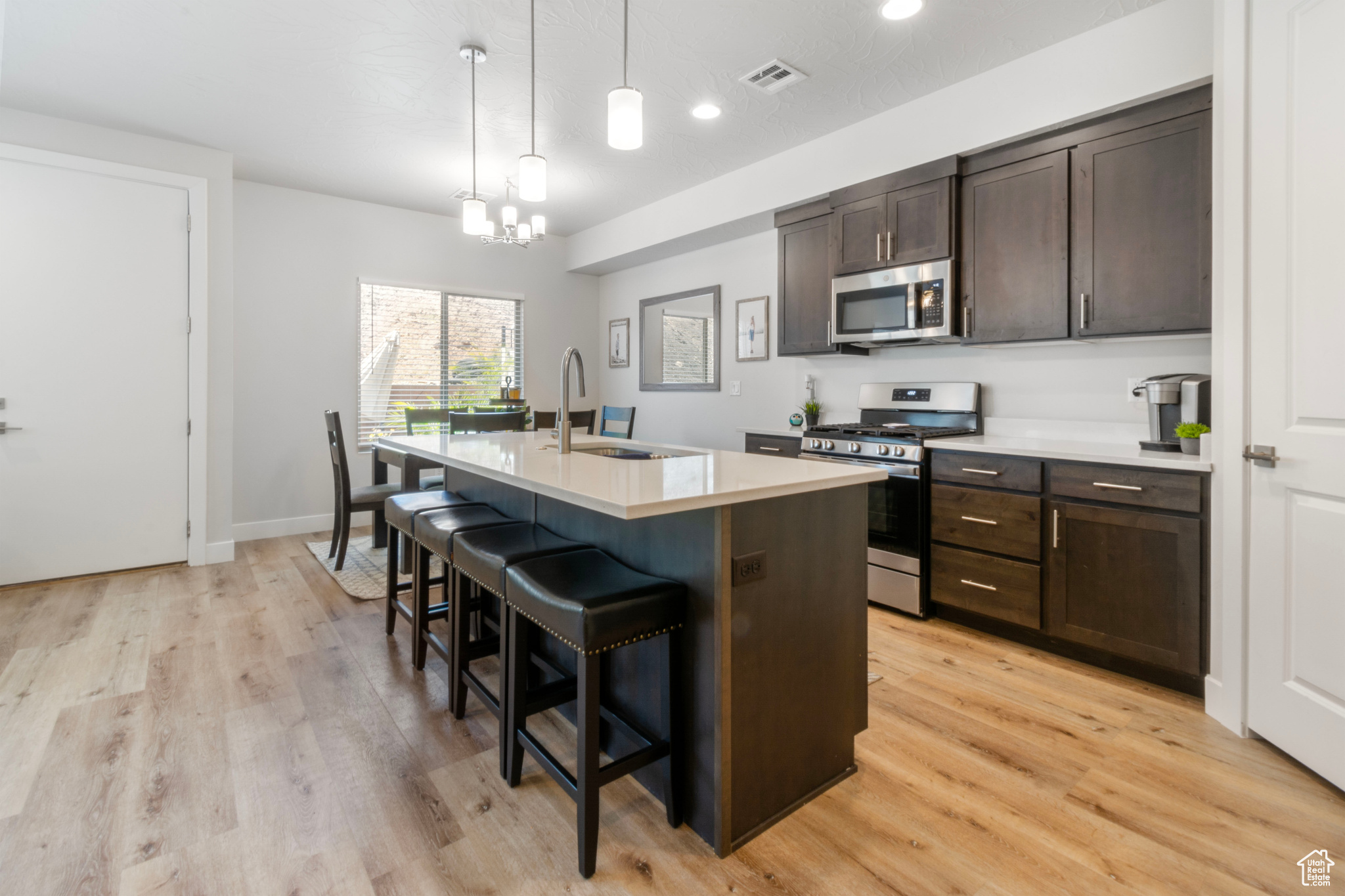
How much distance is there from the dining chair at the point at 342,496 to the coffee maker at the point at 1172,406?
385cm

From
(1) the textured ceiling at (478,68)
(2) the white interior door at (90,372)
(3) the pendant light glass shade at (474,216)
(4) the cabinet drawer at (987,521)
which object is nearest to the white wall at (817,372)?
(4) the cabinet drawer at (987,521)

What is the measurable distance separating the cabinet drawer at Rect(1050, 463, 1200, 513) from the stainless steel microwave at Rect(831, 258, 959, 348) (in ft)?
3.10

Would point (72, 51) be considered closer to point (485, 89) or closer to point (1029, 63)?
point (485, 89)

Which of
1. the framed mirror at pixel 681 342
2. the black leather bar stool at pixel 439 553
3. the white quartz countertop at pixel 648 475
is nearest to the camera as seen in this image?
the white quartz countertop at pixel 648 475

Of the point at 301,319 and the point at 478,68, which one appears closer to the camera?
the point at 478,68

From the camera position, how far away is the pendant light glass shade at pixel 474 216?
10.3 feet

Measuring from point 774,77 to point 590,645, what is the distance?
9.35 ft

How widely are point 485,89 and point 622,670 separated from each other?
114 inches

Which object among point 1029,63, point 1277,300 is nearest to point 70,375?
point 1029,63

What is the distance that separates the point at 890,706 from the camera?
7.23ft

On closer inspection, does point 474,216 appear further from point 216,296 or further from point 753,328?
point 753,328

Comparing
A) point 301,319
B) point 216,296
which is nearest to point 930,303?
point 216,296

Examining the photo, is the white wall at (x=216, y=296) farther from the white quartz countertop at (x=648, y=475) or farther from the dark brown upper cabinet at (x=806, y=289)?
the dark brown upper cabinet at (x=806, y=289)

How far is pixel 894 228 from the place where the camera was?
335 centimetres
